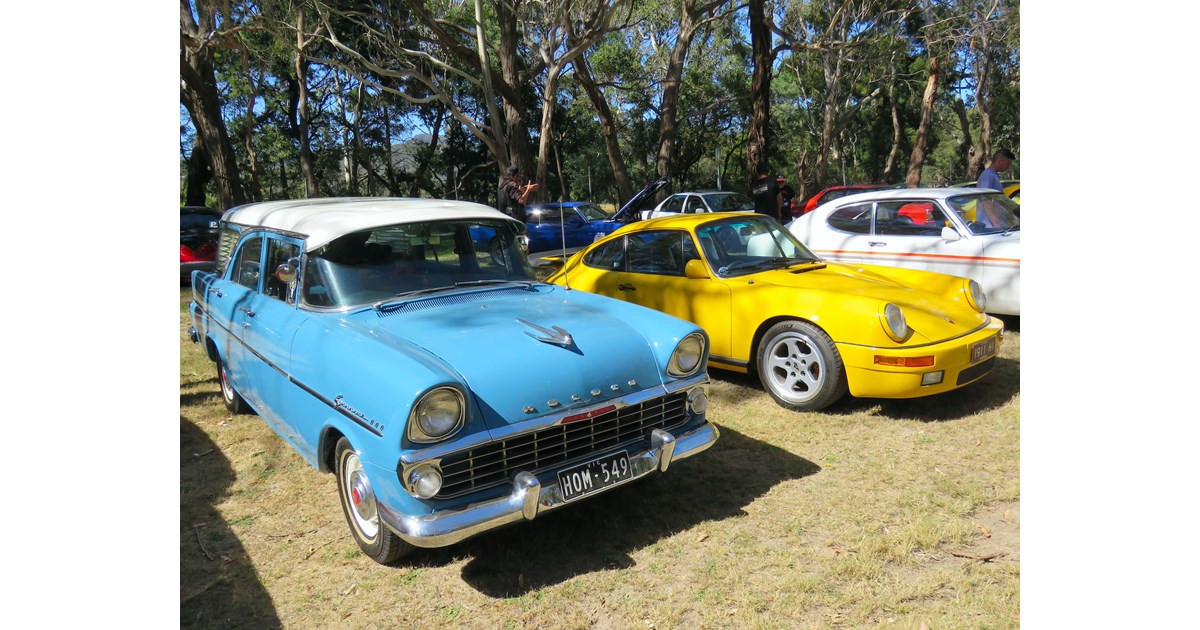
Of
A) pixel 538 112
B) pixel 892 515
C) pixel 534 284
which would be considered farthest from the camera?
pixel 538 112

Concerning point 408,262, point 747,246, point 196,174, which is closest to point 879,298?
point 747,246

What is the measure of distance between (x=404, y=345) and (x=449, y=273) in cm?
101

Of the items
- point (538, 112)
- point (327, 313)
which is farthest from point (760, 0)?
point (538, 112)

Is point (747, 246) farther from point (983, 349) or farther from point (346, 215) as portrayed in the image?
point (346, 215)

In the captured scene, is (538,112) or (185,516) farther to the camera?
(538,112)

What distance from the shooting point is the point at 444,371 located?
324 centimetres

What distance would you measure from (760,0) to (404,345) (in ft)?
47.7

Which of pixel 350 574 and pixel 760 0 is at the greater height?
pixel 760 0

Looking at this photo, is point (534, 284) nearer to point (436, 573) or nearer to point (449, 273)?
point (449, 273)

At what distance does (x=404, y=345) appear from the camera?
3.53m

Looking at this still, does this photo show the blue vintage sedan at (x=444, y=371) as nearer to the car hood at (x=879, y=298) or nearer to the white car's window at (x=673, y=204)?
the car hood at (x=879, y=298)

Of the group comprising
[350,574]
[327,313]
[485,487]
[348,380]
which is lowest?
[350,574]

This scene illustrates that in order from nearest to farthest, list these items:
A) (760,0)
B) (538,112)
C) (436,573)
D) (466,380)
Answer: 1. (466,380)
2. (436,573)
3. (760,0)
4. (538,112)

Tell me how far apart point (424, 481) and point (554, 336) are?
0.95m
